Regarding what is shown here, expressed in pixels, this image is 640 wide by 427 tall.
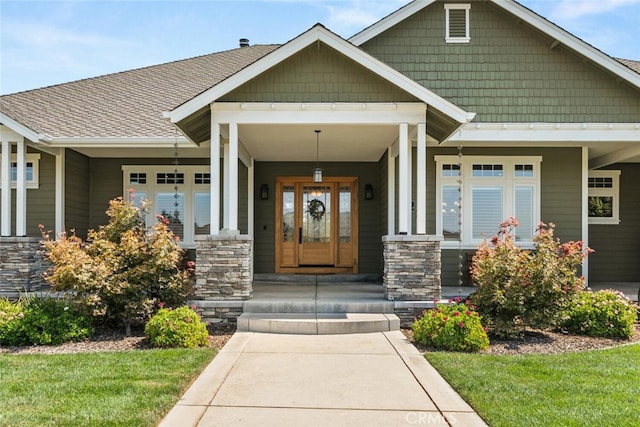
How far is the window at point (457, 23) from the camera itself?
31.9 feet

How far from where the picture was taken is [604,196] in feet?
37.1

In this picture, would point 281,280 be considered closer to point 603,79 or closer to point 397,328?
point 397,328

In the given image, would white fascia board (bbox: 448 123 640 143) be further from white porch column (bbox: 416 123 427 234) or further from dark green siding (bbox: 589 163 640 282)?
dark green siding (bbox: 589 163 640 282)

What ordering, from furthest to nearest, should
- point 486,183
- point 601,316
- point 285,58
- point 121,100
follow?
point 121,100
point 486,183
point 285,58
point 601,316

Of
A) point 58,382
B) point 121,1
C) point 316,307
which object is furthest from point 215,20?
point 58,382

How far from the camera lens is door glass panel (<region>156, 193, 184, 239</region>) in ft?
34.8

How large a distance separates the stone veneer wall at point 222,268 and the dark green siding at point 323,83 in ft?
7.18

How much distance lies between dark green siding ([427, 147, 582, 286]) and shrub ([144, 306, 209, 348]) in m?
5.20

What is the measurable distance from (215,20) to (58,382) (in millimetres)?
9399

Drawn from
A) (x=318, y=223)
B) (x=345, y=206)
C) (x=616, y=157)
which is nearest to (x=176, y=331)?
(x=318, y=223)

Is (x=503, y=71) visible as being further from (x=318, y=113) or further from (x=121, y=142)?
(x=121, y=142)

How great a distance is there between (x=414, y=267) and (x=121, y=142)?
5657 millimetres

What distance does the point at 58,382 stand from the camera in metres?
4.62

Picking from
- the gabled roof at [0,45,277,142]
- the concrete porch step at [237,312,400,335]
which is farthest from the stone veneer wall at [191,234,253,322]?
the gabled roof at [0,45,277,142]
